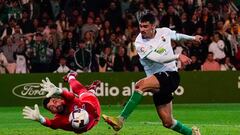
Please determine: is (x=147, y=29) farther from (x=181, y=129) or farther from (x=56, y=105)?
(x=56, y=105)

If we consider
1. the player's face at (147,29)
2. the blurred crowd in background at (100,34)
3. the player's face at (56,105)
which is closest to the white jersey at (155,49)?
the player's face at (147,29)

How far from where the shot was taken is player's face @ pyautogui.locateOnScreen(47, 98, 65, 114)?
12.6 meters

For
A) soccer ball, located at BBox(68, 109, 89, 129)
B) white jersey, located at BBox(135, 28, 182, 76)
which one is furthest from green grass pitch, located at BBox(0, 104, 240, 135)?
white jersey, located at BBox(135, 28, 182, 76)

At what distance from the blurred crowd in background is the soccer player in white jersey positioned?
11134mm

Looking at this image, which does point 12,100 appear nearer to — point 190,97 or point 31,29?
point 31,29

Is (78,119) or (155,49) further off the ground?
(155,49)

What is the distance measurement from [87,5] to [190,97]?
5.63 meters

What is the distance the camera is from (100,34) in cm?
2473

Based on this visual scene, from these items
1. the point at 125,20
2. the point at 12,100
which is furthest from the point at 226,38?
the point at 12,100

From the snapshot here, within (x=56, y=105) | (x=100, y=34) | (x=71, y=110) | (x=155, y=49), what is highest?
(x=155, y=49)

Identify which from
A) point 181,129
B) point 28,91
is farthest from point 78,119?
point 28,91

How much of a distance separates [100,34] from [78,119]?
1217 cm

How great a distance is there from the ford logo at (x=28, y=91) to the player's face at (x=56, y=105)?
11165mm

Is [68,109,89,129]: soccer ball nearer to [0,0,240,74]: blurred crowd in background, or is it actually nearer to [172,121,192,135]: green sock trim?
[172,121,192,135]: green sock trim
